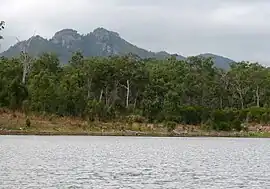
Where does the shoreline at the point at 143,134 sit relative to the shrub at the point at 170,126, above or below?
below

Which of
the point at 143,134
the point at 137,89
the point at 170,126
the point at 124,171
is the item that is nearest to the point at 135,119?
the point at 143,134

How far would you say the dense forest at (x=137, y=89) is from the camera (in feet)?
303

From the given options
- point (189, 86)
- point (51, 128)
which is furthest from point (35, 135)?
point (189, 86)

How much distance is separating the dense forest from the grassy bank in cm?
184

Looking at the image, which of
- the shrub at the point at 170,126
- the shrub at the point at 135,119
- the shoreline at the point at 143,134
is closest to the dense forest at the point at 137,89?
the shrub at the point at 135,119

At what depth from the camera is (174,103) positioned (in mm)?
102000

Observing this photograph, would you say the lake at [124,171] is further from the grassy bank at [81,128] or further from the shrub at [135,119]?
the shrub at [135,119]

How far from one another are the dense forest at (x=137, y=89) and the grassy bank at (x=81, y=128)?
1840 millimetres

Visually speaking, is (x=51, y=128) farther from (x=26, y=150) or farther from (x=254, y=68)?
(x=254, y=68)

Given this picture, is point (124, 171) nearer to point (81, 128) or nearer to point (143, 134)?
point (81, 128)

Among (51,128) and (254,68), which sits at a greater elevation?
(254,68)

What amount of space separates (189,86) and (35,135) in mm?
48833

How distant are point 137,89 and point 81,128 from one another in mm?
30257

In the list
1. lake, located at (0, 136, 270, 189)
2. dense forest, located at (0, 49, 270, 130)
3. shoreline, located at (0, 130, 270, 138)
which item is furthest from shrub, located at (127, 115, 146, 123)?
lake, located at (0, 136, 270, 189)
